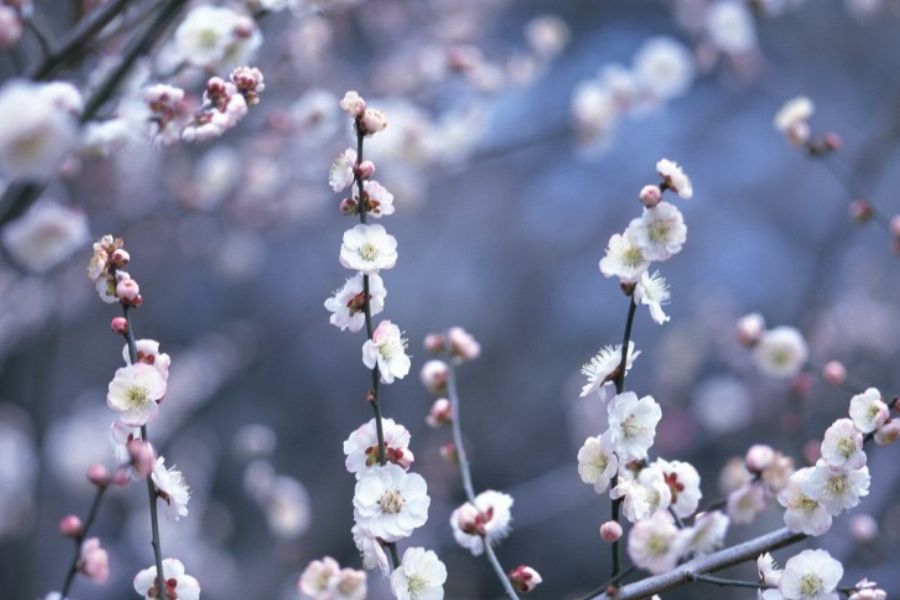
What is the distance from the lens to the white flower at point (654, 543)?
0.83 meters

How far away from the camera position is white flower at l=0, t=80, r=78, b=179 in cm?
77

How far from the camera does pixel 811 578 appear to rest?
0.91m

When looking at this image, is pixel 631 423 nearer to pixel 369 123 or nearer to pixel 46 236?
pixel 369 123

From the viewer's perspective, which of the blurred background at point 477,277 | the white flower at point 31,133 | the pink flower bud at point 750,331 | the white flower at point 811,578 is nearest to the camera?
the white flower at point 31,133

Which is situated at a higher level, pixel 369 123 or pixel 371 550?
pixel 369 123

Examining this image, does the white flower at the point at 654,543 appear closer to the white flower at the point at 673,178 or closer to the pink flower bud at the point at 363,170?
the white flower at the point at 673,178

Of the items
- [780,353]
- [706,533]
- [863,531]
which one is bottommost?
[863,531]

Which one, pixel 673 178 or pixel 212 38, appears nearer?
→ pixel 673 178

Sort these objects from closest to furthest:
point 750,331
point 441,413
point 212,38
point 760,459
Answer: point 760,459 → point 441,413 → point 212,38 → point 750,331

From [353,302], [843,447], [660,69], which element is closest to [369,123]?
[353,302]

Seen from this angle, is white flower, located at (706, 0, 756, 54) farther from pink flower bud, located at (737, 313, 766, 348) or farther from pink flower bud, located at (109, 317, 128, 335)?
pink flower bud, located at (109, 317, 128, 335)

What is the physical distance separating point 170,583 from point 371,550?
229 millimetres

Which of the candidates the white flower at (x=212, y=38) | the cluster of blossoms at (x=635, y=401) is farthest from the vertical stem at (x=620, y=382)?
the white flower at (x=212, y=38)

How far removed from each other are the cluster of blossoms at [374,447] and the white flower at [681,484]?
10.8 inches
